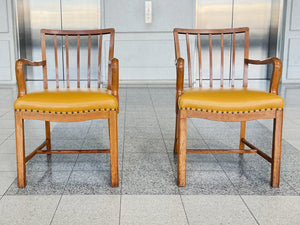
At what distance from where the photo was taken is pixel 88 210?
1500 mm

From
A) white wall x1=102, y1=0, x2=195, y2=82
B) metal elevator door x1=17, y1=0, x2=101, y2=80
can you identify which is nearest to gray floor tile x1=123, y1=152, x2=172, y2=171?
white wall x1=102, y1=0, x2=195, y2=82

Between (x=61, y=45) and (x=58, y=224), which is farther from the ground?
(x=61, y=45)

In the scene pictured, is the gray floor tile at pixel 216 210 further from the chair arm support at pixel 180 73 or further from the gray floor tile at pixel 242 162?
the chair arm support at pixel 180 73

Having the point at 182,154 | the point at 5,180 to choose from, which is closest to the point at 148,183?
A: the point at 182,154

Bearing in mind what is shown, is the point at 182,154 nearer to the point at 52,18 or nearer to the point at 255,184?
the point at 255,184

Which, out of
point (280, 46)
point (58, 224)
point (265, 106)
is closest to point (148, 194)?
point (58, 224)

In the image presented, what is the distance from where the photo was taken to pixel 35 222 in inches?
54.9

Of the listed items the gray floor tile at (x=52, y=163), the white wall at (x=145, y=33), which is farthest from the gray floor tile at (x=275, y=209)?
the white wall at (x=145, y=33)

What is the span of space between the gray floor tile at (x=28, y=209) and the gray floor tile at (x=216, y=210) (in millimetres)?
629

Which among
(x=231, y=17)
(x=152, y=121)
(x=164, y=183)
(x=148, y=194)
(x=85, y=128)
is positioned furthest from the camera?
(x=231, y=17)

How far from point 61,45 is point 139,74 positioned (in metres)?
1.82

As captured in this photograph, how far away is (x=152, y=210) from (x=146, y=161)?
0.68 meters

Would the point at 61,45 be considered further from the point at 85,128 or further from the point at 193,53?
the point at 85,128

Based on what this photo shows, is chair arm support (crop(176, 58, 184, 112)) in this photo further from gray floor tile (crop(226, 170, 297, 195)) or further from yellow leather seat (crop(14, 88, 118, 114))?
gray floor tile (crop(226, 170, 297, 195))
